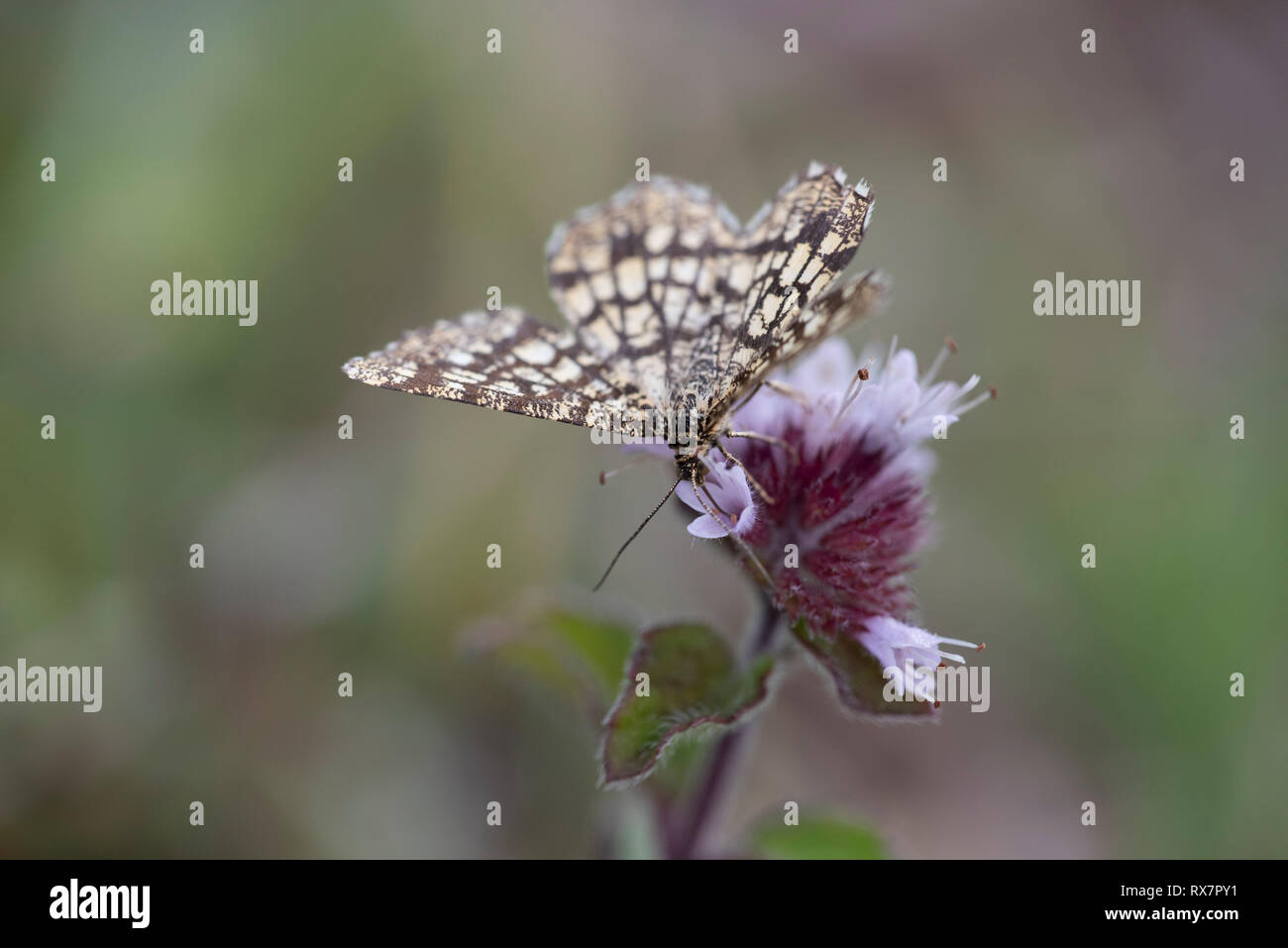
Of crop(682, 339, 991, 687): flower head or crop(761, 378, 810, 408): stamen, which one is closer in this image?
crop(682, 339, 991, 687): flower head

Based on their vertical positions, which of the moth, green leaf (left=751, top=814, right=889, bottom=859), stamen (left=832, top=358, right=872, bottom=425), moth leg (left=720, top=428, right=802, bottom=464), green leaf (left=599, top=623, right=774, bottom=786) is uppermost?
the moth

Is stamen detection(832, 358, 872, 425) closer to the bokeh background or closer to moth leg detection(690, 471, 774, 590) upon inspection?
moth leg detection(690, 471, 774, 590)

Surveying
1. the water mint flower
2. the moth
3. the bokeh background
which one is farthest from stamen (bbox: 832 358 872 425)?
the bokeh background

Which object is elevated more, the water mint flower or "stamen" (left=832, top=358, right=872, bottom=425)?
"stamen" (left=832, top=358, right=872, bottom=425)

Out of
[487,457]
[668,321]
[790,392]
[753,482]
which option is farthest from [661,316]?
[487,457]

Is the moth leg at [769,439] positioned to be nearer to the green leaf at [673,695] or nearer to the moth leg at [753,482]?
the moth leg at [753,482]

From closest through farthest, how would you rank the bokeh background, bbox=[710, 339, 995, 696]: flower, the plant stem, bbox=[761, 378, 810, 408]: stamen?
bbox=[710, 339, 995, 696]: flower, bbox=[761, 378, 810, 408]: stamen, the plant stem, the bokeh background

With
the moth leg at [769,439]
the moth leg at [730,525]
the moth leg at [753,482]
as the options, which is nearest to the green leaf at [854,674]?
the moth leg at [730,525]
